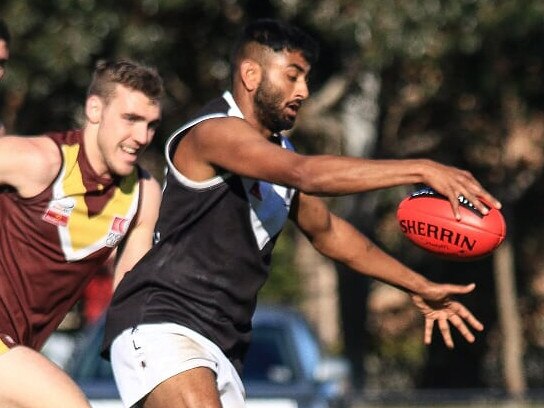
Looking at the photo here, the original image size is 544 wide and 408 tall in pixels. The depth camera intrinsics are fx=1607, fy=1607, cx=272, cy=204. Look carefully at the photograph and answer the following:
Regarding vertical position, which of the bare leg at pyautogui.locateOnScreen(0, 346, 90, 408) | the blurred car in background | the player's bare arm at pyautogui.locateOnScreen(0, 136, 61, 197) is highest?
the player's bare arm at pyautogui.locateOnScreen(0, 136, 61, 197)

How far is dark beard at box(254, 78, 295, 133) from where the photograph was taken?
6.48 m

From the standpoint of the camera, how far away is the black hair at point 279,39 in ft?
21.5

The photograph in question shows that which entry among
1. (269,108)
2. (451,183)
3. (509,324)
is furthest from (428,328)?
(509,324)

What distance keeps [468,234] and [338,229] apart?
101 cm

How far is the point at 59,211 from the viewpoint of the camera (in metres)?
6.63

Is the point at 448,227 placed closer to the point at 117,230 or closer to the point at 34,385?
the point at 117,230

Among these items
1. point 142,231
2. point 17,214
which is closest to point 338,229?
point 142,231

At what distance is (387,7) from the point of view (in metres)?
16.1

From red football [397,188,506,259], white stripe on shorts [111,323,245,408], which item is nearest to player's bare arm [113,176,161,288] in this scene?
white stripe on shorts [111,323,245,408]

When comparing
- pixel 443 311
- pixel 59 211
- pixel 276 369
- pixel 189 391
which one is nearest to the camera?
pixel 189 391

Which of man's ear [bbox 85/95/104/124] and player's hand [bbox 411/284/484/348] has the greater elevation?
man's ear [bbox 85/95/104/124]

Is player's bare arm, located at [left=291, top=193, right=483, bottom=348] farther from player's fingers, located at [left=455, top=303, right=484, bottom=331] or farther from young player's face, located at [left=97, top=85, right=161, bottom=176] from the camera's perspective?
young player's face, located at [left=97, top=85, right=161, bottom=176]

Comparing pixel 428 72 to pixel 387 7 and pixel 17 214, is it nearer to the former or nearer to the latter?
pixel 387 7

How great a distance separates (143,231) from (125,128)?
463 mm
